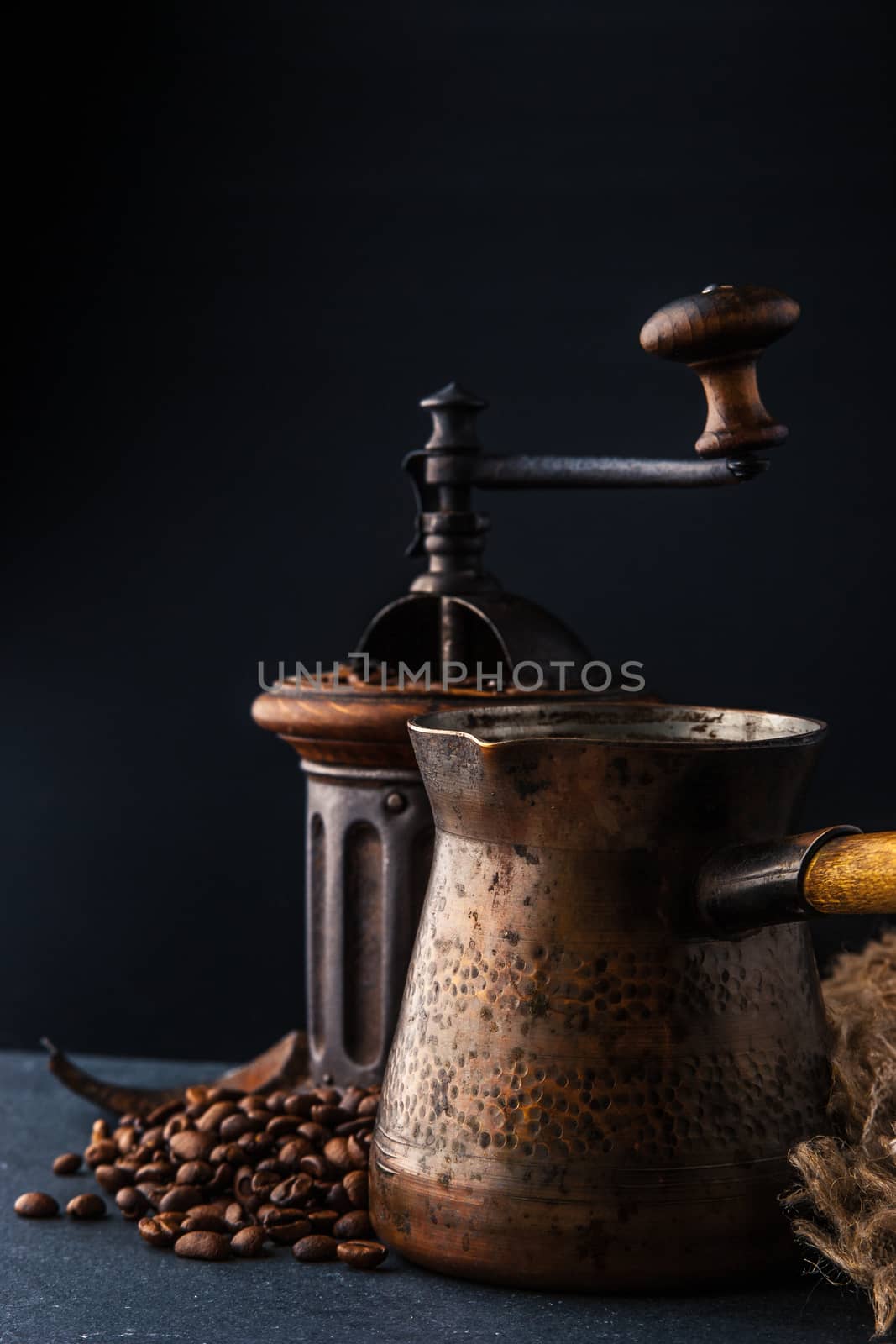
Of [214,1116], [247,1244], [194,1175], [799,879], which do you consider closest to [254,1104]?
[214,1116]

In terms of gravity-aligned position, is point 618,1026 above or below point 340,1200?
above

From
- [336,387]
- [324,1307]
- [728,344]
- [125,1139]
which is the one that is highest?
[336,387]

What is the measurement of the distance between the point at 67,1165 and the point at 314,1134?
233 millimetres

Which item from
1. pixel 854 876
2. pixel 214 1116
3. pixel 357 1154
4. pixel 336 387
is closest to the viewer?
pixel 854 876

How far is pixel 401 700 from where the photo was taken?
1.42 m

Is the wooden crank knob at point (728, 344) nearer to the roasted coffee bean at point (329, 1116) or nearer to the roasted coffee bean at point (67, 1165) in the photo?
the roasted coffee bean at point (329, 1116)

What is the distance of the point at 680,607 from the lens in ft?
6.30

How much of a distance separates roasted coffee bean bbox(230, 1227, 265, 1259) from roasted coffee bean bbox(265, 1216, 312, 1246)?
19mm

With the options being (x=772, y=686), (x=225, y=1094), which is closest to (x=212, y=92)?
(x=772, y=686)

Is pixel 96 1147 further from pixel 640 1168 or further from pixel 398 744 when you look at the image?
pixel 640 1168

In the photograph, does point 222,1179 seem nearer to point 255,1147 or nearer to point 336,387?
point 255,1147

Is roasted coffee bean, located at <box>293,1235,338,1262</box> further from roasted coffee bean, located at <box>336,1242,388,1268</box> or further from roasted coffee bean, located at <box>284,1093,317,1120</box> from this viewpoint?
roasted coffee bean, located at <box>284,1093,317,1120</box>

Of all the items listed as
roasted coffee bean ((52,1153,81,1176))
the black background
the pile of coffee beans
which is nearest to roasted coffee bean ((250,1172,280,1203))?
the pile of coffee beans

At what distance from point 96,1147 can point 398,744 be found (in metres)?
0.43
